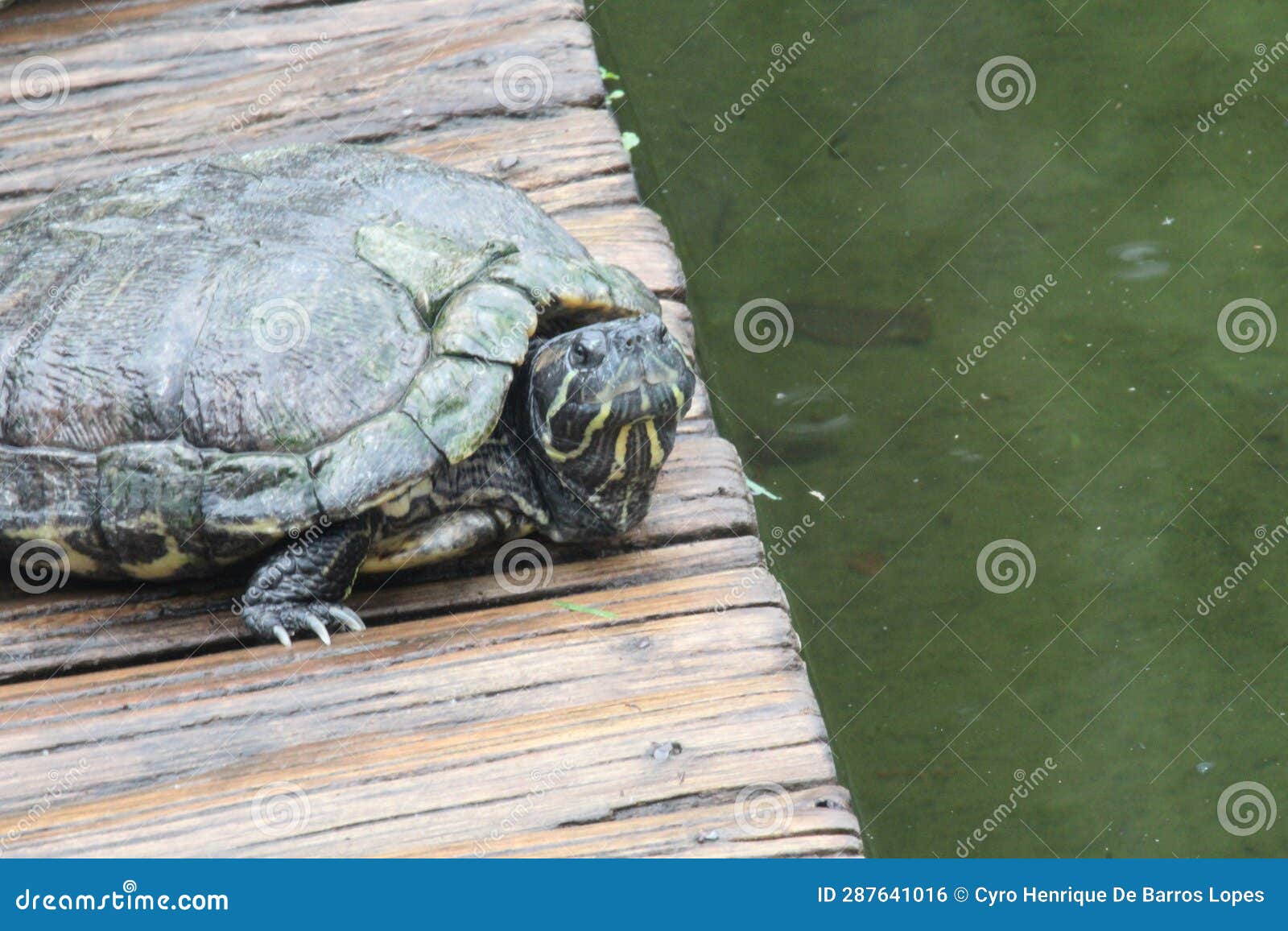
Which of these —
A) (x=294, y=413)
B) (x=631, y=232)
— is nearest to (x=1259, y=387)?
(x=631, y=232)

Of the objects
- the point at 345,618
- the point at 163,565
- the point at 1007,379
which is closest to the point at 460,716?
the point at 345,618

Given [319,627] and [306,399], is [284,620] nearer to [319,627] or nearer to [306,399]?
[319,627]

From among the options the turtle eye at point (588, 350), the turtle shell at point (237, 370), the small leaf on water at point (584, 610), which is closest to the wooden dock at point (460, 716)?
the small leaf on water at point (584, 610)

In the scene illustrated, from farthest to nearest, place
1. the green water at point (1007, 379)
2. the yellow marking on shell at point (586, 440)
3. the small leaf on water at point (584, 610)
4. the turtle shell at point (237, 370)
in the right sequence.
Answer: the green water at point (1007, 379), the small leaf on water at point (584, 610), the yellow marking on shell at point (586, 440), the turtle shell at point (237, 370)

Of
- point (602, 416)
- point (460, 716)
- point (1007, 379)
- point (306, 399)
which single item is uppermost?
point (602, 416)

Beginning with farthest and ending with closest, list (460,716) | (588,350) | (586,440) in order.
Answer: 1. (586,440)
2. (588,350)
3. (460,716)

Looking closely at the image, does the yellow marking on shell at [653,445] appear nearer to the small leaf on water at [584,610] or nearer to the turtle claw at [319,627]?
the small leaf on water at [584,610]

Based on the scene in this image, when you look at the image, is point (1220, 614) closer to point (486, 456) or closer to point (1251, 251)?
point (1251, 251)

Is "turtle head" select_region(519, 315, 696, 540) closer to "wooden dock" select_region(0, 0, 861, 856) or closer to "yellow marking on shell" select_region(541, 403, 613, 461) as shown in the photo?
"yellow marking on shell" select_region(541, 403, 613, 461)
